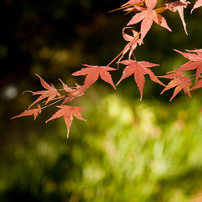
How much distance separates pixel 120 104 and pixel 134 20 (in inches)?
81.6

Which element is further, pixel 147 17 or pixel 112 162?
pixel 112 162

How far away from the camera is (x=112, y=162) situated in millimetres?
2186

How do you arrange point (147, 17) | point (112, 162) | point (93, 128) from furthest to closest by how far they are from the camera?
point (93, 128)
point (112, 162)
point (147, 17)

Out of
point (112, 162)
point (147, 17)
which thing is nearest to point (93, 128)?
point (112, 162)

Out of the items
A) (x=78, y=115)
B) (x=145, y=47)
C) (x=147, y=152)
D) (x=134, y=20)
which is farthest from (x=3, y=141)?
(x=134, y=20)

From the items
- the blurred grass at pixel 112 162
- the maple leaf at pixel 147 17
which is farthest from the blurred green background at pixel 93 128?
the maple leaf at pixel 147 17

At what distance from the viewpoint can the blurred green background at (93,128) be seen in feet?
6.77

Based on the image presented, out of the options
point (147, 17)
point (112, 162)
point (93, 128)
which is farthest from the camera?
point (93, 128)

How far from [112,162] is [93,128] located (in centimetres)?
44

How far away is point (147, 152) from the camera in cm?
222

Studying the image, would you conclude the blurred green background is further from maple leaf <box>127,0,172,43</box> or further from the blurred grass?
maple leaf <box>127,0,172,43</box>

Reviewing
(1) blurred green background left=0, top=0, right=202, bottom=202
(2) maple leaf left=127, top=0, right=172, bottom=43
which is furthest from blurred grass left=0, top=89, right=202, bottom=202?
(2) maple leaf left=127, top=0, right=172, bottom=43

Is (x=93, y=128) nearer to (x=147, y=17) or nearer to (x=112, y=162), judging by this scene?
(x=112, y=162)

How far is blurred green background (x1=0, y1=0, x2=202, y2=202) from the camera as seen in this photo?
2062 mm
